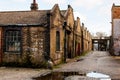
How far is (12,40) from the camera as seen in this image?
22.1 m

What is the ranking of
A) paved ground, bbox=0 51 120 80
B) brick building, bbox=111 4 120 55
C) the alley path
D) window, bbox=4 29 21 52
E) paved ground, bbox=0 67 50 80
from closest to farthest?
paved ground, bbox=0 67 50 80 → paved ground, bbox=0 51 120 80 → the alley path → window, bbox=4 29 21 52 → brick building, bbox=111 4 120 55

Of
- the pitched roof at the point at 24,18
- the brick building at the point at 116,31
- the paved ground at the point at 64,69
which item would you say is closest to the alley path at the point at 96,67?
the paved ground at the point at 64,69

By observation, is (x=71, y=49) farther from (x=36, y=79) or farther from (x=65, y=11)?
(x=36, y=79)

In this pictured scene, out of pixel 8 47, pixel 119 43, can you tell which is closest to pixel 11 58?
pixel 8 47

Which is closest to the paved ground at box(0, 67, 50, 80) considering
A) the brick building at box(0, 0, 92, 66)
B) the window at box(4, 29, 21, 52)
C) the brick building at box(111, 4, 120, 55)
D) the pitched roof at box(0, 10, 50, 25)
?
the brick building at box(0, 0, 92, 66)

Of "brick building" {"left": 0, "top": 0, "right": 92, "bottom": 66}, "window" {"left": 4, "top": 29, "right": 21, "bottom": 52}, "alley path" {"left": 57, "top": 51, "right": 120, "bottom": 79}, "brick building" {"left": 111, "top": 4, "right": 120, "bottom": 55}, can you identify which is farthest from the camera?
"brick building" {"left": 111, "top": 4, "right": 120, "bottom": 55}

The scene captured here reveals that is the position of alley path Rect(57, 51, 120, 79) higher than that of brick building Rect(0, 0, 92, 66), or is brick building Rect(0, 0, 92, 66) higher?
brick building Rect(0, 0, 92, 66)

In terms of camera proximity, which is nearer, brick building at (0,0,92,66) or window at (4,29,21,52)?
brick building at (0,0,92,66)

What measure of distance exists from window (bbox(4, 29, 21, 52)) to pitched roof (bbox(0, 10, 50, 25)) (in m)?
0.75

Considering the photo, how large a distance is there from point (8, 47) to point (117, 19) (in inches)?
929

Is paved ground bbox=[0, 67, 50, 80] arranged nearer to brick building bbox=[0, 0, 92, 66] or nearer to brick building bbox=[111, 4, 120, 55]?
brick building bbox=[0, 0, 92, 66]

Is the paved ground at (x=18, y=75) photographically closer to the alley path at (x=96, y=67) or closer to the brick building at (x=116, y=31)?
the alley path at (x=96, y=67)

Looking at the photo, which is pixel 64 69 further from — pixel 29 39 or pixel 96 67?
pixel 29 39

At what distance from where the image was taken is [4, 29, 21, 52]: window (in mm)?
21984
